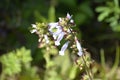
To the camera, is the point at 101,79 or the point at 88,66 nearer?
the point at 88,66

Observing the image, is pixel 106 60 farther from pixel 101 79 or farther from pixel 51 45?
pixel 51 45

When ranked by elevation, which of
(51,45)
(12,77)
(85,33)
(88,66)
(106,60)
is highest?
(85,33)

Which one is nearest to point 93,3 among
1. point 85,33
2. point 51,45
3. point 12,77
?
point 85,33

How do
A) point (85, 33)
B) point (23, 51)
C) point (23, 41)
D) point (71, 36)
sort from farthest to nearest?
point (85, 33)
point (23, 41)
point (23, 51)
point (71, 36)

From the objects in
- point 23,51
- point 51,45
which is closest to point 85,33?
point 23,51

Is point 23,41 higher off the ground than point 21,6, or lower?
lower

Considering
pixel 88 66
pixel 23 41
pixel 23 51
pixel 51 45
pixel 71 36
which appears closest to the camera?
pixel 71 36
